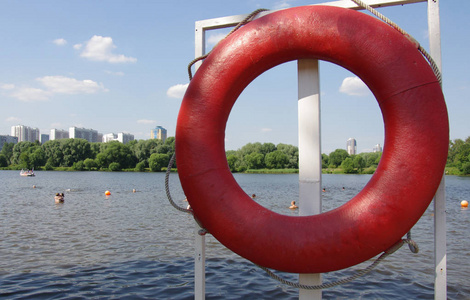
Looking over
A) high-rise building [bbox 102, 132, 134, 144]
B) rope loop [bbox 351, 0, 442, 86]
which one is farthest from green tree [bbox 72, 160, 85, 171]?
high-rise building [bbox 102, 132, 134, 144]

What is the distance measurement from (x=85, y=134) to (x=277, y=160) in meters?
79.2

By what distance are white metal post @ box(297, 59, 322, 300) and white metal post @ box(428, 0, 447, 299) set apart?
0.60 meters

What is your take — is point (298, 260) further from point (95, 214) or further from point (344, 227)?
point (95, 214)

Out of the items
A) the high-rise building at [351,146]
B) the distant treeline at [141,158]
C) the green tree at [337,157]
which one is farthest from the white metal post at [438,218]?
the high-rise building at [351,146]

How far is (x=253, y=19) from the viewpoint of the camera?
2010 millimetres

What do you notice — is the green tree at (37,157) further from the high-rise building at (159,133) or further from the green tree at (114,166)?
the high-rise building at (159,133)

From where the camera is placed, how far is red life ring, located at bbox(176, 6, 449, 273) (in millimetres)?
1633

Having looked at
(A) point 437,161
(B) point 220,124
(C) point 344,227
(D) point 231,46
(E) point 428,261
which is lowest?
(E) point 428,261

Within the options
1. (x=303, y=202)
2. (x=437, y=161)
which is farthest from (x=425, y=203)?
(x=303, y=202)

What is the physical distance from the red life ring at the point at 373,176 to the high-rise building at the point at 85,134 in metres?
104

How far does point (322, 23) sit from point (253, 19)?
44 cm

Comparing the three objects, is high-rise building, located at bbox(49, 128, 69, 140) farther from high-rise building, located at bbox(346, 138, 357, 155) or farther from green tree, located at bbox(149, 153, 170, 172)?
high-rise building, located at bbox(346, 138, 357, 155)

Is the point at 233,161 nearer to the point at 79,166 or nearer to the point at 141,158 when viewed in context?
the point at 141,158

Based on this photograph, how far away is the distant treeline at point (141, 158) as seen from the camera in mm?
47594
